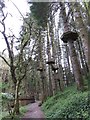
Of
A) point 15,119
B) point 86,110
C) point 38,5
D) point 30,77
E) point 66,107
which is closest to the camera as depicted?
point 86,110

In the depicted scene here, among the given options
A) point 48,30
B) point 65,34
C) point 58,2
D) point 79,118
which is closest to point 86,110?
point 79,118

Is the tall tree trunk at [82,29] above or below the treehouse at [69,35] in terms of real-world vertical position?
below

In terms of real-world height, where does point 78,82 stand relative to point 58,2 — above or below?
below

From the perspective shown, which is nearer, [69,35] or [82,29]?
[82,29]

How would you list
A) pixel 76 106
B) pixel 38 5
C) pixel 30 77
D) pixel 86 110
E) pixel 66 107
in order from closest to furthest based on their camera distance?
pixel 86 110, pixel 76 106, pixel 66 107, pixel 38 5, pixel 30 77

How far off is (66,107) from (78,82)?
7.12 feet

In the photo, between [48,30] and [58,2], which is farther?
[48,30]

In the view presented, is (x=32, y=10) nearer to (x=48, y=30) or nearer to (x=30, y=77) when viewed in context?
(x=48, y=30)

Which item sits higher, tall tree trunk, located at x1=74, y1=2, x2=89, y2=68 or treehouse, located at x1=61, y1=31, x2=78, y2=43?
treehouse, located at x1=61, y1=31, x2=78, y2=43

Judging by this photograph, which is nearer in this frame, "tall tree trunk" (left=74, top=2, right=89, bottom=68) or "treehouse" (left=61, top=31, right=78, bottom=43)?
"tall tree trunk" (left=74, top=2, right=89, bottom=68)

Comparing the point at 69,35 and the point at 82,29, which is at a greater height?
the point at 69,35

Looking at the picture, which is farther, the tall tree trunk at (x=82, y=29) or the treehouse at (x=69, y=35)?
the treehouse at (x=69, y=35)

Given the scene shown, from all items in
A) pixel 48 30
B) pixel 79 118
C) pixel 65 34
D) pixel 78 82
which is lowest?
pixel 79 118

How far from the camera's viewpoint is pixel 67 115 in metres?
9.07
